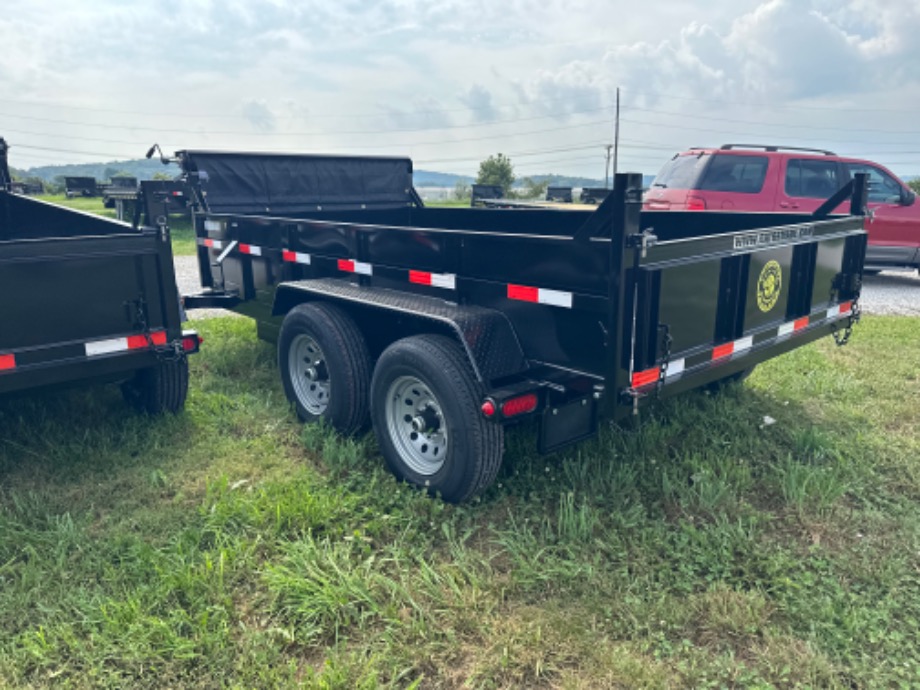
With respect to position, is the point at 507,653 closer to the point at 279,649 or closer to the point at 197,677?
the point at 279,649

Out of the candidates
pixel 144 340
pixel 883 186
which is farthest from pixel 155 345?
pixel 883 186

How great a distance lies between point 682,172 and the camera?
941cm

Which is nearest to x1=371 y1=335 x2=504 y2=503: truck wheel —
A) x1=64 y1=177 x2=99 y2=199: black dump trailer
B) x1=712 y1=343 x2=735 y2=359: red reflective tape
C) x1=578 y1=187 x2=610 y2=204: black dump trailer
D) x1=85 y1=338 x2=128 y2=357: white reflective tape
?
x1=712 y1=343 x2=735 y2=359: red reflective tape

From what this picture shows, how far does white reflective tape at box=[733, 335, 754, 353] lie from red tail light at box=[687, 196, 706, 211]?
5893 millimetres

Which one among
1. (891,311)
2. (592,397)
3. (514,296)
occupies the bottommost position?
(891,311)

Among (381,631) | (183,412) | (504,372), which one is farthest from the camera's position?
(183,412)

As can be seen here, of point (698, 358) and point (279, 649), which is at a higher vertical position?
point (698, 358)

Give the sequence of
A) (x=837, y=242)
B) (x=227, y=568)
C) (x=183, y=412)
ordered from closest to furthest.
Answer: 1. (x=227, y=568)
2. (x=837, y=242)
3. (x=183, y=412)

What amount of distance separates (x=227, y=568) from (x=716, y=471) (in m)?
2.52

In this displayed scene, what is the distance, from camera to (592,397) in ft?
10.2

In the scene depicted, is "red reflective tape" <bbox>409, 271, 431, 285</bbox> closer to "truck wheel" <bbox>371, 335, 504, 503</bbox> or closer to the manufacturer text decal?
"truck wheel" <bbox>371, 335, 504, 503</bbox>

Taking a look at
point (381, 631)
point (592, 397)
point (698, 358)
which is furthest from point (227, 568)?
point (698, 358)

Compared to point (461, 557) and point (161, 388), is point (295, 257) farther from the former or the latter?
point (461, 557)

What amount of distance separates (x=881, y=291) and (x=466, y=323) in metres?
8.93
